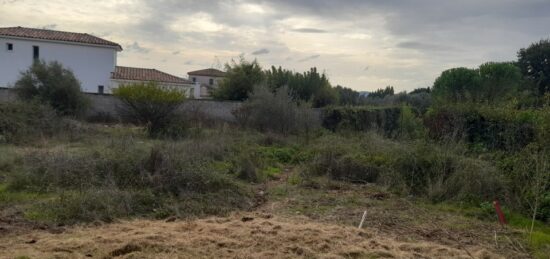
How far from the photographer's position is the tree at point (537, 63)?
4022cm

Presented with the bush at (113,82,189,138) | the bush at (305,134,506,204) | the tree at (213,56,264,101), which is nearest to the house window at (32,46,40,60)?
the tree at (213,56,264,101)

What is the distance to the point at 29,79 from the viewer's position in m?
19.2

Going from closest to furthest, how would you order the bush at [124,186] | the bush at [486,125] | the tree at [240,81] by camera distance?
the bush at [124,186], the bush at [486,125], the tree at [240,81]

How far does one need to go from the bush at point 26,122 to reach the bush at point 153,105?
2757mm

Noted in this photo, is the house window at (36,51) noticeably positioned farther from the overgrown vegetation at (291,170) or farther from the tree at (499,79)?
the tree at (499,79)

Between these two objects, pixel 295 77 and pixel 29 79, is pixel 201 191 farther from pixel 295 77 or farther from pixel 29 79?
pixel 295 77

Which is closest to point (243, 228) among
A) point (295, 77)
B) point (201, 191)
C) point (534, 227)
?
point (201, 191)

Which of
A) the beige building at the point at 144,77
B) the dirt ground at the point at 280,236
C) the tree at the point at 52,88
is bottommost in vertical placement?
the dirt ground at the point at 280,236

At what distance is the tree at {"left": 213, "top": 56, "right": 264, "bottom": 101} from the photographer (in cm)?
2770

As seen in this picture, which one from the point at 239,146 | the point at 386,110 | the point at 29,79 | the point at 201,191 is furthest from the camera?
the point at 386,110

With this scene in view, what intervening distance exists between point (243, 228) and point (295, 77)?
2387 centimetres

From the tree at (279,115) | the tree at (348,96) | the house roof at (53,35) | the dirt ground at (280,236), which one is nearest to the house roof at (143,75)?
the house roof at (53,35)

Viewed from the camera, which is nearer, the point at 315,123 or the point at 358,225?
the point at 358,225

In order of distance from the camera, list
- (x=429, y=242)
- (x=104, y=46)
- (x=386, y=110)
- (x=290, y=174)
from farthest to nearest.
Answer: (x=104, y=46) < (x=386, y=110) < (x=290, y=174) < (x=429, y=242)
